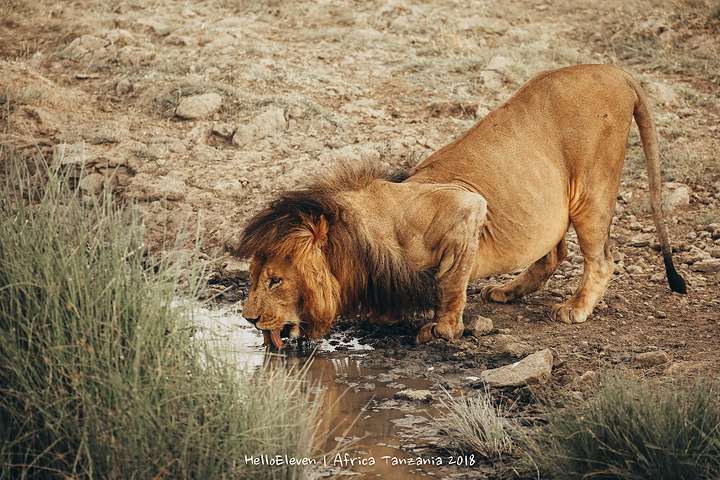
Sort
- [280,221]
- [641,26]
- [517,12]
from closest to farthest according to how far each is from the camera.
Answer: [280,221] < [641,26] < [517,12]

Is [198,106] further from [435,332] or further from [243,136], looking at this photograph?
[435,332]

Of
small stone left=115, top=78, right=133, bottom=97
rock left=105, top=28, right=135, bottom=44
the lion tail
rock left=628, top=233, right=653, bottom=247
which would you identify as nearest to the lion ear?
the lion tail

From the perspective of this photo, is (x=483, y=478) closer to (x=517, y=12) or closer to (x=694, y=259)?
(x=694, y=259)

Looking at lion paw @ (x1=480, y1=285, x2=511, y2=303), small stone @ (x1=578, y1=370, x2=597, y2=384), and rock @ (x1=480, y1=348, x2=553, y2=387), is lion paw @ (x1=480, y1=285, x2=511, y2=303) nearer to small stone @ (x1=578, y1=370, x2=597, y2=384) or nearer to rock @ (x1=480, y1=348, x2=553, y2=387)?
rock @ (x1=480, y1=348, x2=553, y2=387)

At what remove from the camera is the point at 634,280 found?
615cm

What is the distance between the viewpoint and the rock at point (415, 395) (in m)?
4.32

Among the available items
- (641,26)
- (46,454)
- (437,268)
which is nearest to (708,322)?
(437,268)

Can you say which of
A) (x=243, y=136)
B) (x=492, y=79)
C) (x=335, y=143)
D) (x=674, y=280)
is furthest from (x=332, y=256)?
(x=492, y=79)

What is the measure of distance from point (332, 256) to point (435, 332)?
0.91 metres

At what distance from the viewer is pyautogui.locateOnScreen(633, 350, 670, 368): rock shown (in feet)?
14.5

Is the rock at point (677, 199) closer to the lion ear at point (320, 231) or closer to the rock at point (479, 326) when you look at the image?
the rock at point (479, 326)

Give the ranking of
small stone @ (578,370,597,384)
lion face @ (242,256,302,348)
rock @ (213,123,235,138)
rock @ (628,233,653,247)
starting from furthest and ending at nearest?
rock @ (213,123,235,138) → rock @ (628,233,653,247) → lion face @ (242,256,302,348) → small stone @ (578,370,597,384)

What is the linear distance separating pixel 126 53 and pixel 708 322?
806cm

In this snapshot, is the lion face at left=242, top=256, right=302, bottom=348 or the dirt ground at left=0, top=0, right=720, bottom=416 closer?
the lion face at left=242, top=256, right=302, bottom=348
